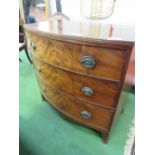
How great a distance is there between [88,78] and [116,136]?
703 mm

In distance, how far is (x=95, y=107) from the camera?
0.97 meters

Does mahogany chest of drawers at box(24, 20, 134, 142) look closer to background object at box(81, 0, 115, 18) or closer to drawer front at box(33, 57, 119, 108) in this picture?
drawer front at box(33, 57, 119, 108)

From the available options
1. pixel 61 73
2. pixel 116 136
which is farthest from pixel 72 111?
pixel 116 136

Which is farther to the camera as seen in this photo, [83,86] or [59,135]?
[59,135]

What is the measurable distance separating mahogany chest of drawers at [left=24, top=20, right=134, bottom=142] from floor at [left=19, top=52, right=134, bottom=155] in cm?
13

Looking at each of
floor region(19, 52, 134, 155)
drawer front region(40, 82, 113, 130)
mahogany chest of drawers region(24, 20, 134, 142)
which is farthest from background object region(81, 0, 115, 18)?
drawer front region(40, 82, 113, 130)

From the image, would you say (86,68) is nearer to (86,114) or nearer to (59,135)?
(86,114)

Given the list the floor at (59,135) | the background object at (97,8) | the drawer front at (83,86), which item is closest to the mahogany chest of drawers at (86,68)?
the drawer front at (83,86)

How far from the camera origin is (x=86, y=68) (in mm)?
828

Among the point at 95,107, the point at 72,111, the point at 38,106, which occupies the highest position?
the point at 95,107

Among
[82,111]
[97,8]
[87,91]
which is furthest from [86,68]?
[97,8]

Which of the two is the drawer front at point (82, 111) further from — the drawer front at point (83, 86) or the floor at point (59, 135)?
the floor at point (59, 135)

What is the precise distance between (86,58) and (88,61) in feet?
0.07
